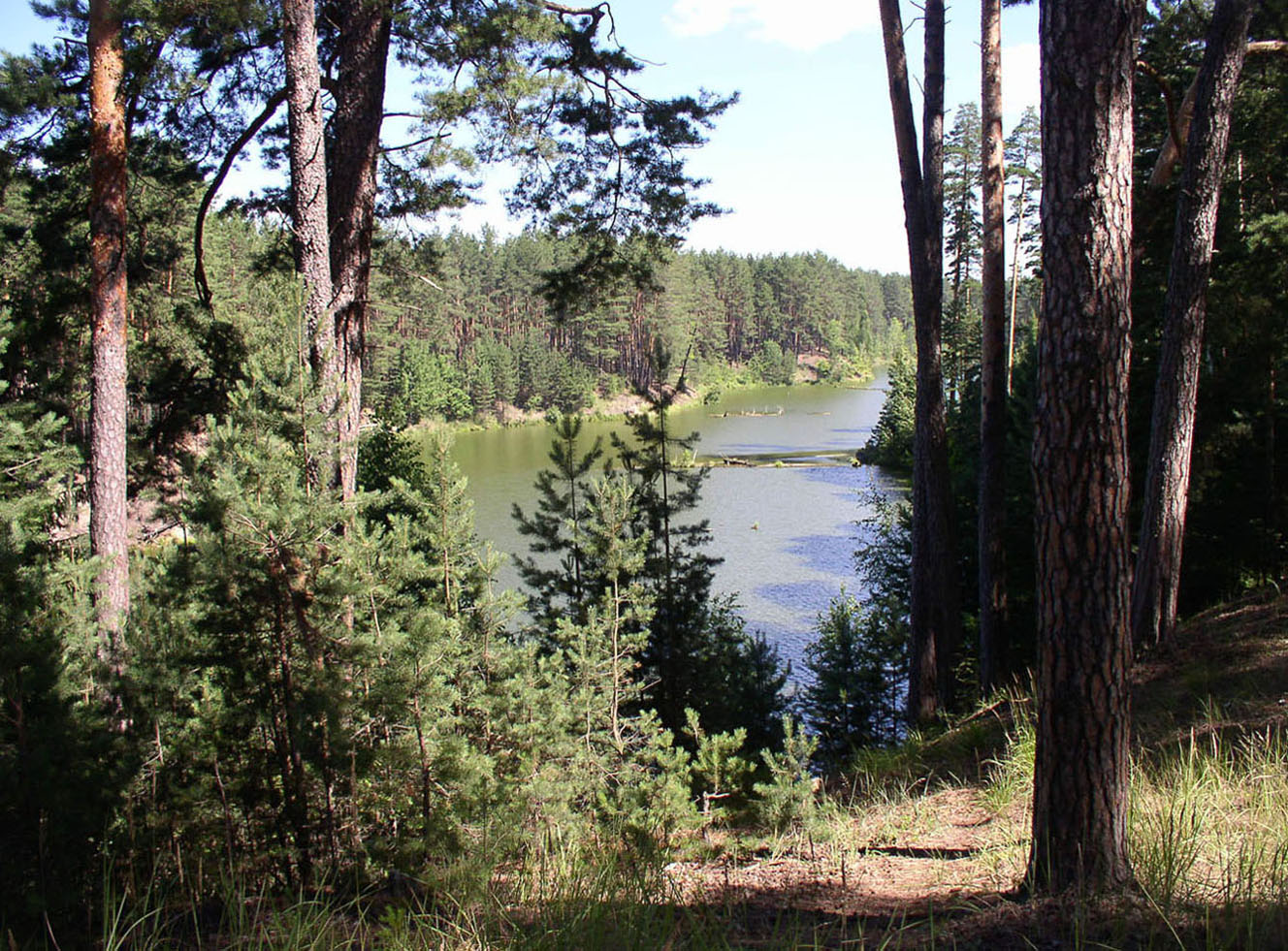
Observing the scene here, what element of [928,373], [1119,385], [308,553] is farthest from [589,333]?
[1119,385]

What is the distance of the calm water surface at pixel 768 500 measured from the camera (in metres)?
17.8

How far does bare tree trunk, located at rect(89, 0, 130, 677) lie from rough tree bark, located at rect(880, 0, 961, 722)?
6855 millimetres

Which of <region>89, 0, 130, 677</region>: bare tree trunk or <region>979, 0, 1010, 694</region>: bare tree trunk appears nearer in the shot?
<region>89, 0, 130, 677</region>: bare tree trunk

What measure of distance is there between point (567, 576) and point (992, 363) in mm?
5367

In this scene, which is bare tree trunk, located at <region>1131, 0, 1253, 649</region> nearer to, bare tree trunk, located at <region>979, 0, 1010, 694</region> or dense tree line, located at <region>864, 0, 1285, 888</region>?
dense tree line, located at <region>864, 0, 1285, 888</region>

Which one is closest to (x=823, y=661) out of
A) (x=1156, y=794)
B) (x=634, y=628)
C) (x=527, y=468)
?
(x=634, y=628)

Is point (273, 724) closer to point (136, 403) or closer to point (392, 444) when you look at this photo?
point (136, 403)

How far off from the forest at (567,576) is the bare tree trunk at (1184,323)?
30 millimetres

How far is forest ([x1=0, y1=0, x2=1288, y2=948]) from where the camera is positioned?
2734mm

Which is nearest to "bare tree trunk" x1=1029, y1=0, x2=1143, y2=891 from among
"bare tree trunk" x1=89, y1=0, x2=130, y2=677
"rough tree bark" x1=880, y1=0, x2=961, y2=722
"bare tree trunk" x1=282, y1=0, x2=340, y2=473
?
"bare tree trunk" x1=282, y1=0, x2=340, y2=473

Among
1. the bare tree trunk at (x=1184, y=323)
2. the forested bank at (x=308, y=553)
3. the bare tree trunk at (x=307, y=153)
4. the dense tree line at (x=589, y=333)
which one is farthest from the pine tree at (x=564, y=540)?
the dense tree line at (x=589, y=333)

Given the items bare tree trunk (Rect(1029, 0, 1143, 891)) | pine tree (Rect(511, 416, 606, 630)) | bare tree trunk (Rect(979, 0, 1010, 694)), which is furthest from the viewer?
pine tree (Rect(511, 416, 606, 630))

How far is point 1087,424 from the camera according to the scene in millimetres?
2715

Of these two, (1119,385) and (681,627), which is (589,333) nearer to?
(681,627)
